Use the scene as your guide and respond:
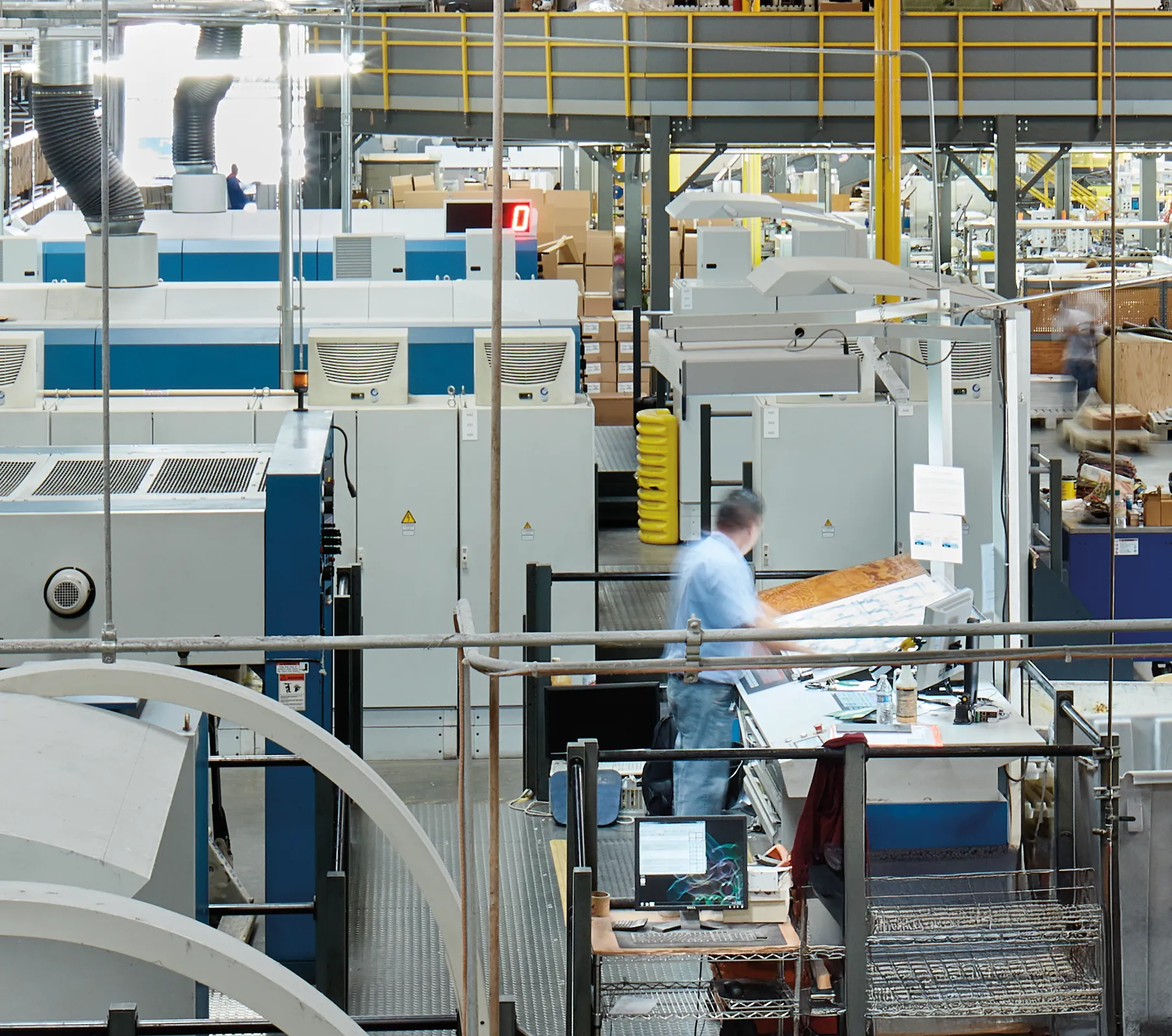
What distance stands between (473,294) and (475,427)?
3.08 meters

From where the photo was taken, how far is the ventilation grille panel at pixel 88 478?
18.0 feet

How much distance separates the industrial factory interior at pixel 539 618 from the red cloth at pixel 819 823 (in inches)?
0.6

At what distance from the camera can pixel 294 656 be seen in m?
5.64

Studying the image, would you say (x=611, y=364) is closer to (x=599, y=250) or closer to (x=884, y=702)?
(x=599, y=250)

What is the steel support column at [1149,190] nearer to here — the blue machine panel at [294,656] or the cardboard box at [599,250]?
the cardboard box at [599,250]

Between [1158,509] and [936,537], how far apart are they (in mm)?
2853

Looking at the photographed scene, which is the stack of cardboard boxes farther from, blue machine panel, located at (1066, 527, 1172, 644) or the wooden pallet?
blue machine panel, located at (1066, 527, 1172, 644)

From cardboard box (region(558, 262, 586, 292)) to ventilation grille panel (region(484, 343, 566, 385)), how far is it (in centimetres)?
860

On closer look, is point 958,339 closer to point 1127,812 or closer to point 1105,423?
point 1127,812

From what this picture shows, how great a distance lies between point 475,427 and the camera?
8.25m

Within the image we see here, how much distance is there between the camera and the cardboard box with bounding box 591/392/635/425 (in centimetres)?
1485

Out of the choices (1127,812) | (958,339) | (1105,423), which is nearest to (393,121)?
(1105,423)

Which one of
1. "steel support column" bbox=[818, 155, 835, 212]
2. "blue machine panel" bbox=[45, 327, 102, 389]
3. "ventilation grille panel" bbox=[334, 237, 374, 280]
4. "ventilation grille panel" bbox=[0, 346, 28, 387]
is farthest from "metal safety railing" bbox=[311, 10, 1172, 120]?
"ventilation grille panel" bbox=[0, 346, 28, 387]

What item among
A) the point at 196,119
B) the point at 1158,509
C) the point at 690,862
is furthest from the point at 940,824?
the point at 196,119
